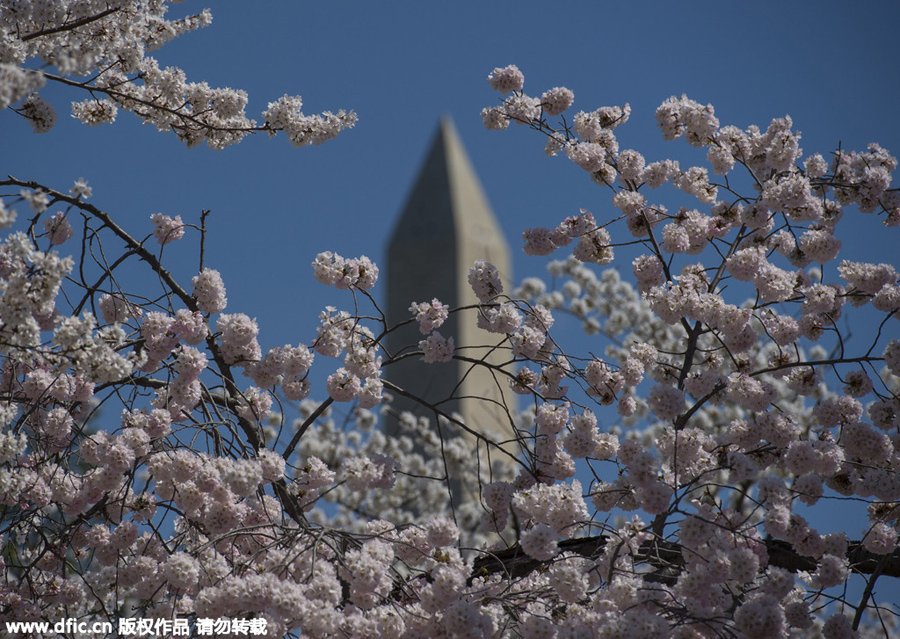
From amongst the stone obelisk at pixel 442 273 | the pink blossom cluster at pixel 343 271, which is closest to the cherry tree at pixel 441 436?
the pink blossom cluster at pixel 343 271

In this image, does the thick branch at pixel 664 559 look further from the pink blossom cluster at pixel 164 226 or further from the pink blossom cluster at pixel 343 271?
the pink blossom cluster at pixel 164 226

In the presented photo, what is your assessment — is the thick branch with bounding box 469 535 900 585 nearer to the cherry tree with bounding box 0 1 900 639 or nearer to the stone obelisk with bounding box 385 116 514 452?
the cherry tree with bounding box 0 1 900 639

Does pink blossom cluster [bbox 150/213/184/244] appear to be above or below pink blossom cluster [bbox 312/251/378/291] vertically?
above

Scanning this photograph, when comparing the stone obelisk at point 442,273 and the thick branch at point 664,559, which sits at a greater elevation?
the stone obelisk at point 442,273

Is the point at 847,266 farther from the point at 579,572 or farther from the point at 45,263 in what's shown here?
the point at 45,263

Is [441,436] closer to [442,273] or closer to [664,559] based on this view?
[664,559]

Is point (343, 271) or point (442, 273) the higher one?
point (442, 273)

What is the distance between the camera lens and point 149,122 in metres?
4.66

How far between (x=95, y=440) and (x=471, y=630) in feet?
5.42

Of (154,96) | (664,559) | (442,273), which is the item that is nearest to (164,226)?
(154,96)

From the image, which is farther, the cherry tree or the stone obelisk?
the stone obelisk

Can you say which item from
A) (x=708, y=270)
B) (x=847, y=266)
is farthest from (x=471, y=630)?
(x=847, y=266)

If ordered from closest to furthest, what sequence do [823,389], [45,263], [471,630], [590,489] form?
[45,263], [471,630], [590,489], [823,389]

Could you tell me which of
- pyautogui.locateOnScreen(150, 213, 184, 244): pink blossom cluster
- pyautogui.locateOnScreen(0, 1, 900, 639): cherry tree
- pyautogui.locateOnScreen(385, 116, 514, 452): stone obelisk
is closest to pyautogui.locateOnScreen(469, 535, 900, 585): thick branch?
pyautogui.locateOnScreen(0, 1, 900, 639): cherry tree
